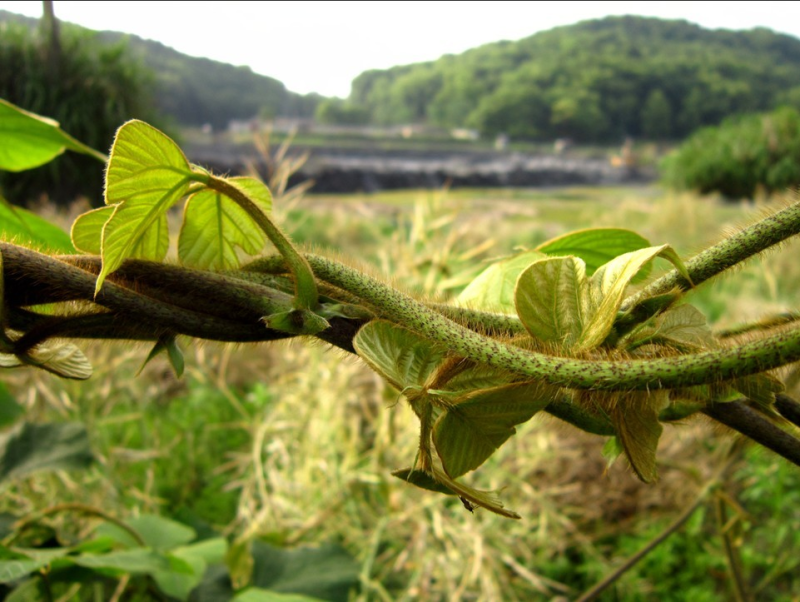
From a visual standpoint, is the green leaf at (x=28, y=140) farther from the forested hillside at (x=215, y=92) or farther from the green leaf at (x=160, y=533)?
the forested hillside at (x=215, y=92)

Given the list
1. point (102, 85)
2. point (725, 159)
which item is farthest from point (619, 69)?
Result: point (102, 85)

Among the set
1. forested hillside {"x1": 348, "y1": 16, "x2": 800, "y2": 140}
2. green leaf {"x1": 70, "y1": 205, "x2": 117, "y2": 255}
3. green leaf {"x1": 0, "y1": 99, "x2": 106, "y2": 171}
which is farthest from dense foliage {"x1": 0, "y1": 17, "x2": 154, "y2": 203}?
green leaf {"x1": 70, "y1": 205, "x2": 117, "y2": 255}

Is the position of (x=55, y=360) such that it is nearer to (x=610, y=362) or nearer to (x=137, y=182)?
(x=137, y=182)

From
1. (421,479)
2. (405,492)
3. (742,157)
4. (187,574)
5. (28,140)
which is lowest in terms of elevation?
(405,492)

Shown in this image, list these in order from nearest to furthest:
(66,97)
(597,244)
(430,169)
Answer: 1. (597,244)
2. (66,97)
3. (430,169)

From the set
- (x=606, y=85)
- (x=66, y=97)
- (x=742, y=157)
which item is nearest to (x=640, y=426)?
(x=66, y=97)

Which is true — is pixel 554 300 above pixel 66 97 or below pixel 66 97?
below

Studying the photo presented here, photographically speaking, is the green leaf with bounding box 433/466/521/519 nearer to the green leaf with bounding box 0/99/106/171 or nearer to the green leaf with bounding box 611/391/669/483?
the green leaf with bounding box 611/391/669/483
